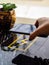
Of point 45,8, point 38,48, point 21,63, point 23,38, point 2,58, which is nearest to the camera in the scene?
point 21,63

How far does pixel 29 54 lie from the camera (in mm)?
1063

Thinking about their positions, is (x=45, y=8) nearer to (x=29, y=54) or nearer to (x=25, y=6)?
(x=25, y=6)

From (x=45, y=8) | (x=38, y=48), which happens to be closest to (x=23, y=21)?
(x=45, y=8)

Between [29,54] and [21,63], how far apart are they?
0.14m

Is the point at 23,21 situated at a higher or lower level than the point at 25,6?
lower

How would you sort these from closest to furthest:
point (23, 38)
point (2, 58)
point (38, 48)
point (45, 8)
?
point (2, 58)
point (38, 48)
point (23, 38)
point (45, 8)

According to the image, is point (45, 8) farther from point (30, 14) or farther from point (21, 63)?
point (21, 63)

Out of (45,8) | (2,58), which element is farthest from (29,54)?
(45,8)

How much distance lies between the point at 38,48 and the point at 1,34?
0.34m

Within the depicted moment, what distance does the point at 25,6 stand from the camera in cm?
207

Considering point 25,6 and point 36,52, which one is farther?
point 25,6

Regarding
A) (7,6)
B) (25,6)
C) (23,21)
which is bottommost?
(23,21)

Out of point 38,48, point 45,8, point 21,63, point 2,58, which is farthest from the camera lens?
point 45,8

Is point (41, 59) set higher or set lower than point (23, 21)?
higher
